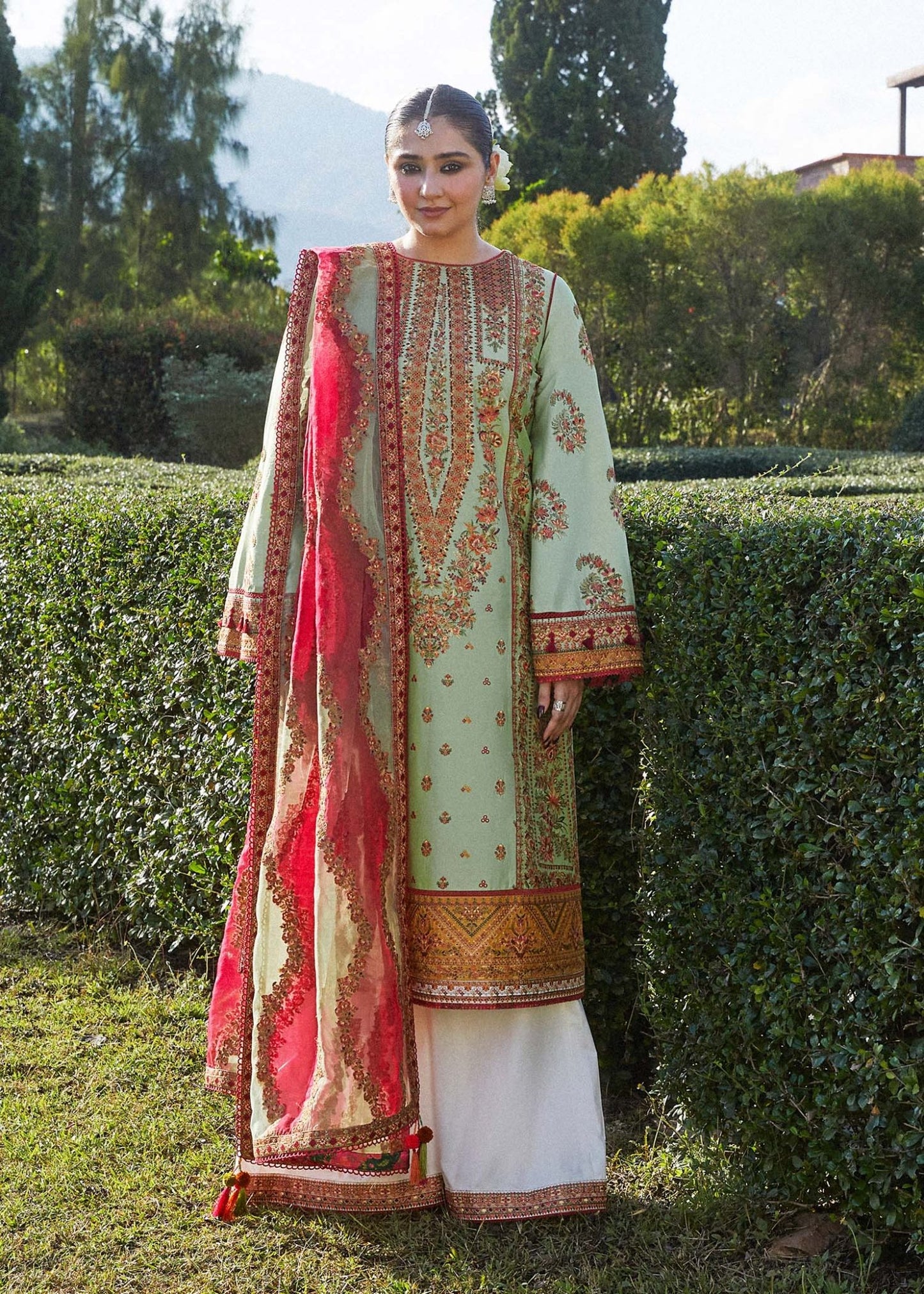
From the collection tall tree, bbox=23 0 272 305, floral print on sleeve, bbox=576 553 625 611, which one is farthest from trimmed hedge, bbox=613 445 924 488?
tall tree, bbox=23 0 272 305

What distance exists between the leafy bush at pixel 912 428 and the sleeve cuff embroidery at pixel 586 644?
52.0ft

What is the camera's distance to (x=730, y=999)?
2.52m

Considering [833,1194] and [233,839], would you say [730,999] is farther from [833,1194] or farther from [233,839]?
[233,839]

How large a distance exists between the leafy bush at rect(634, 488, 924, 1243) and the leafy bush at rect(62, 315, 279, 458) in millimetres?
14761

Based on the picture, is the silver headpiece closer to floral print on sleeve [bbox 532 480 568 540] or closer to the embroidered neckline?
the embroidered neckline

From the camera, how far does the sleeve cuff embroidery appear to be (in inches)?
98.0

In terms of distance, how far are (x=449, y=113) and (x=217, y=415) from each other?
14.0m

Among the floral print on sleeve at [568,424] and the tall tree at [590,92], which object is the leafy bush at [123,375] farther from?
the floral print on sleeve at [568,424]

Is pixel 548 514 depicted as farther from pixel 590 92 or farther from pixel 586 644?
pixel 590 92

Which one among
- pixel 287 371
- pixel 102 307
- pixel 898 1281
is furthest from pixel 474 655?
pixel 102 307

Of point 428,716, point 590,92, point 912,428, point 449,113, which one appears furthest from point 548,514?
point 590,92

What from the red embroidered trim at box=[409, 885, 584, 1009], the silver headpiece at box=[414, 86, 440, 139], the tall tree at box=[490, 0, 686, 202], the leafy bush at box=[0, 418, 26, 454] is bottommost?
the red embroidered trim at box=[409, 885, 584, 1009]

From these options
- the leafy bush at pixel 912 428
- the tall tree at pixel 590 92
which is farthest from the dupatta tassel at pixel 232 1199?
the tall tree at pixel 590 92

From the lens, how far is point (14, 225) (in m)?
19.8
